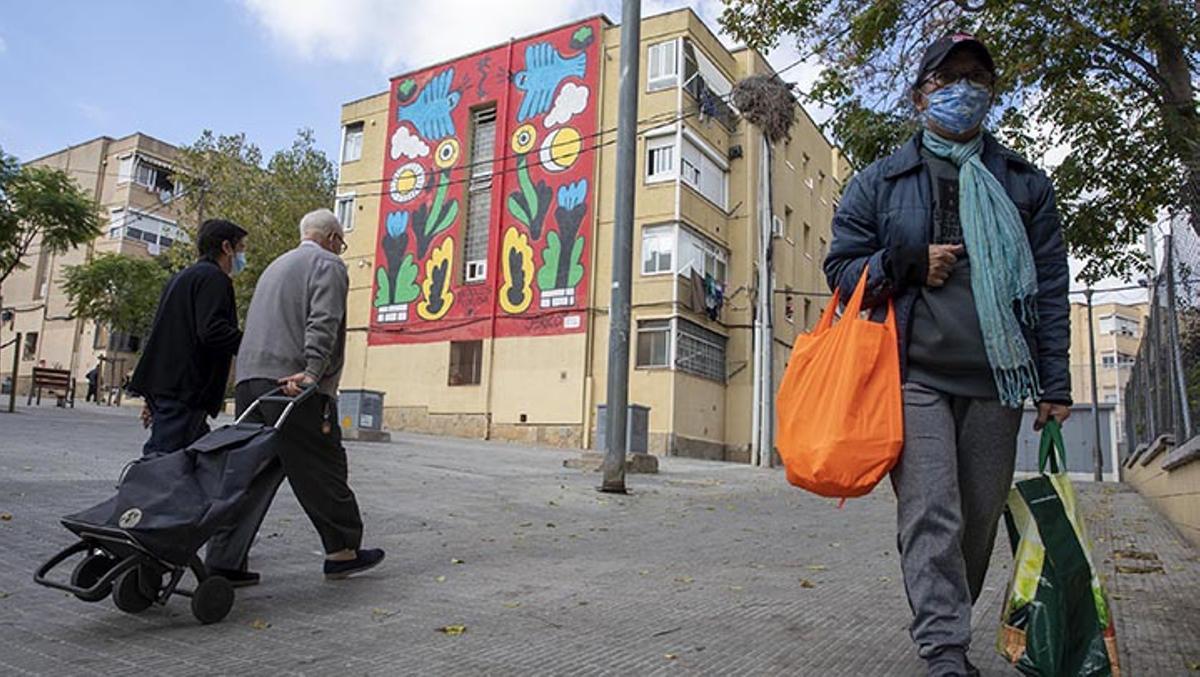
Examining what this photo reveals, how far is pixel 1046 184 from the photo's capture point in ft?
9.57

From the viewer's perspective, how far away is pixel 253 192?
31.5m

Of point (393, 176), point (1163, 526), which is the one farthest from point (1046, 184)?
point (393, 176)

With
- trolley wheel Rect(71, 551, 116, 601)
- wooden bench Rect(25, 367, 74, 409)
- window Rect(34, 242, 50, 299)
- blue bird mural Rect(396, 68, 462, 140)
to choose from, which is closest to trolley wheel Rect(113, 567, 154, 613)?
trolley wheel Rect(71, 551, 116, 601)

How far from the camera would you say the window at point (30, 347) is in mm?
44344

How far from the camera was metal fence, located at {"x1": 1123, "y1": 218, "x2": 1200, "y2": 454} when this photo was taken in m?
6.87

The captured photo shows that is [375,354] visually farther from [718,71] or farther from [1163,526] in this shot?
[1163,526]

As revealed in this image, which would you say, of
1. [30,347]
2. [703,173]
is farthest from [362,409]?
[30,347]

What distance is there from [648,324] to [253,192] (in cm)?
1591

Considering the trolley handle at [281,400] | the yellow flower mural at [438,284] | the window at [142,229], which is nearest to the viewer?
the trolley handle at [281,400]

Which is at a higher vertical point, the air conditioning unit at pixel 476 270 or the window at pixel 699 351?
the air conditioning unit at pixel 476 270

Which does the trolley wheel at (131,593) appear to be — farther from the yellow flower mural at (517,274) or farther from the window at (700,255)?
the yellow flower mural at (517,274)

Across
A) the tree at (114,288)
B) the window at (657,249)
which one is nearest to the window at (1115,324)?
the window at (657,249)

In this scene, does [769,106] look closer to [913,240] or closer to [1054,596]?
[913,240]

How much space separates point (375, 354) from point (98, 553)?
26.0 metres
